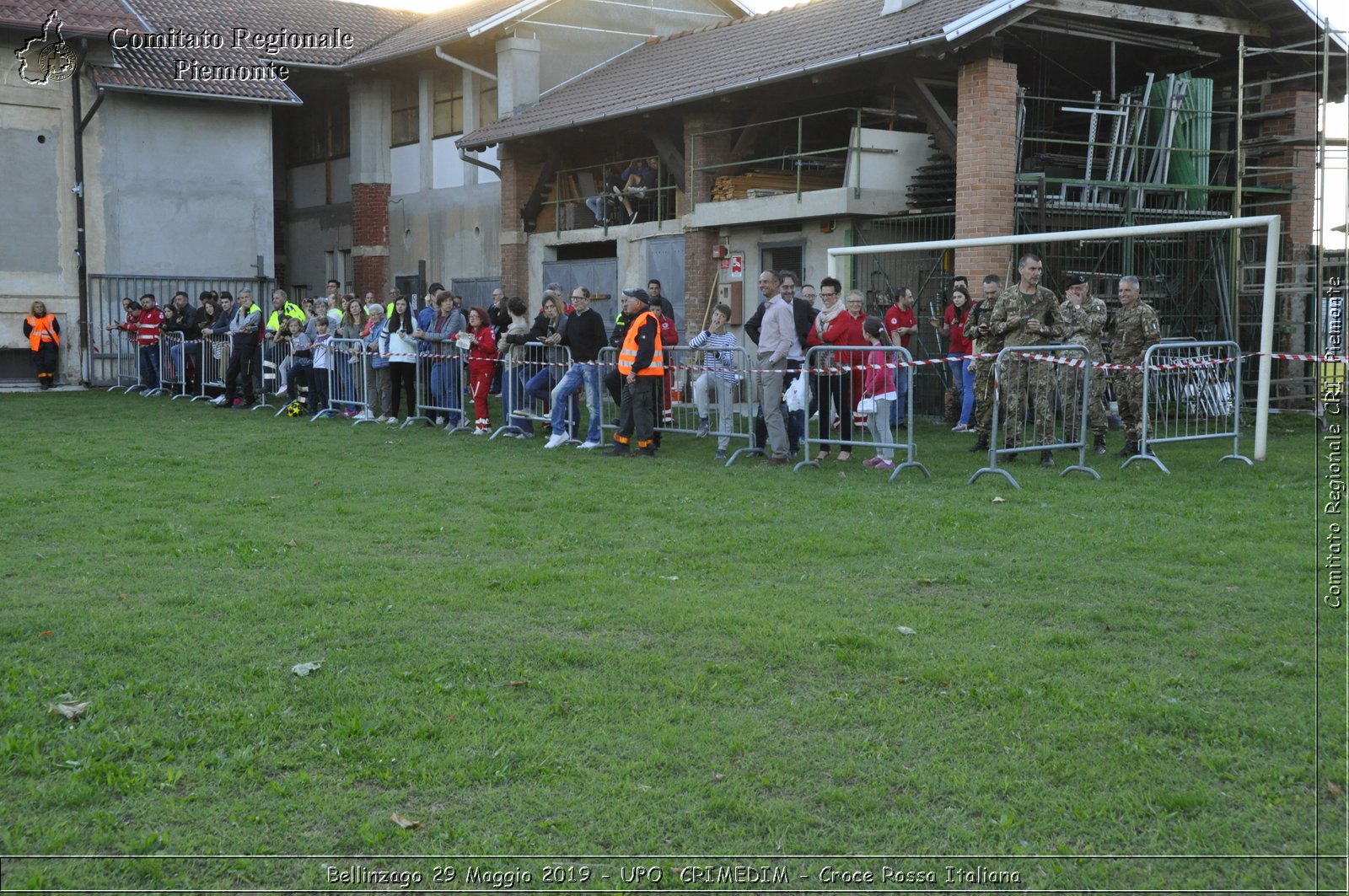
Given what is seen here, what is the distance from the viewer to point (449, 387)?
56.5 feet

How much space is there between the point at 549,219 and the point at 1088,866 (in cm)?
2400

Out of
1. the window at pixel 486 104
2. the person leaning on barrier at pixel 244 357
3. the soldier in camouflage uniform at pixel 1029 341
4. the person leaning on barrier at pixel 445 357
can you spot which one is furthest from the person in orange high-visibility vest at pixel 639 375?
the window at pixel 486 104

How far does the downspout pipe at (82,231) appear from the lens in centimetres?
2598

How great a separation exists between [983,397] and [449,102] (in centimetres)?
1930

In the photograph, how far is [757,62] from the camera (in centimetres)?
2106

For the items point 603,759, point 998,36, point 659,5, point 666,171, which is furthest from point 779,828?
point 659,5

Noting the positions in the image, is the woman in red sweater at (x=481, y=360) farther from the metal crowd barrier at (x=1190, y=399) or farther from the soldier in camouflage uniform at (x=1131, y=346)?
the metal crowd barrier at (x=1190, y=399)

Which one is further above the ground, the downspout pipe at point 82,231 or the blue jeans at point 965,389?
the downspout pipe at point 82,231

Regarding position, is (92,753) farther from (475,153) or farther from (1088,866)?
(475,153)

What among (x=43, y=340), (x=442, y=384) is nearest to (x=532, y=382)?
(x=442, y=384)

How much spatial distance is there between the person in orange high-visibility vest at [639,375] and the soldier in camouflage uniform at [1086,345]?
412cm

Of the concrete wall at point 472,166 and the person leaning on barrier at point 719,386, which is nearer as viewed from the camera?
the person leaning on barrier at point 719,386

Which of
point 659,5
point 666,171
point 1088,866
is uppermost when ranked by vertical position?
point 659,5

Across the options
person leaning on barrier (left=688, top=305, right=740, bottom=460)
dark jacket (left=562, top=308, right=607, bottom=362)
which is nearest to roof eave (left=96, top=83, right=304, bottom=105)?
dark jacket (left=562, top=308, right=607, bottom=362)
